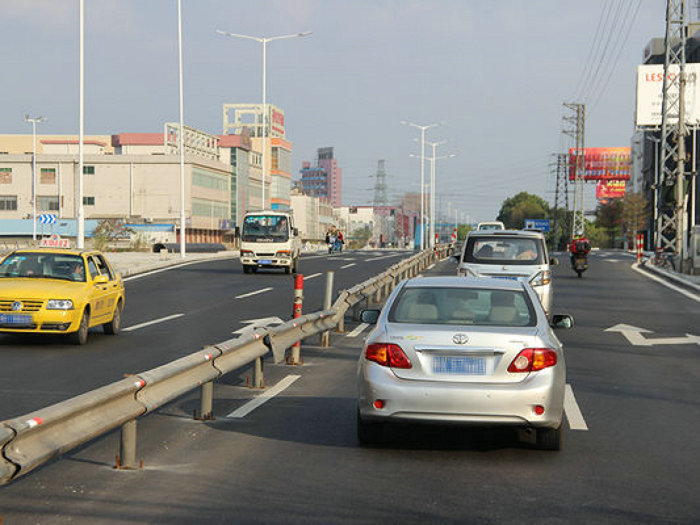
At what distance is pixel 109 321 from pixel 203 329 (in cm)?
200

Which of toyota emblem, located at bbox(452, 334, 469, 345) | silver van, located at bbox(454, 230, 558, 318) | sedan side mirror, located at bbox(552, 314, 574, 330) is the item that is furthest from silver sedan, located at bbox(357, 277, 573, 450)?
silver van, located at bbox(454, 230, 558, 318)

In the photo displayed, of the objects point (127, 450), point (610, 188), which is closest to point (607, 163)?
point (610, 188)

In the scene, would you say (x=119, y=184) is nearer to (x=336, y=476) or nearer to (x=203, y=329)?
(x=203, y=329)

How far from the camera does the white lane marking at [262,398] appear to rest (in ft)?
31.2

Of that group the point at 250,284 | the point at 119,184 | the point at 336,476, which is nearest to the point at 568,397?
the point at 336,476

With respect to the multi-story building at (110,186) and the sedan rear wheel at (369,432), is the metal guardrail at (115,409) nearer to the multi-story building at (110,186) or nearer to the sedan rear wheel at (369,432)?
the sedan rear wheel at (369,432)

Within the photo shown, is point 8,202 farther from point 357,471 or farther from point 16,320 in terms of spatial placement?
point 357,471

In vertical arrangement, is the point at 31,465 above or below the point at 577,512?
above

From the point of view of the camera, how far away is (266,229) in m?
37.2

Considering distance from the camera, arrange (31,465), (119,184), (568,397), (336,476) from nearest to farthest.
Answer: (31,465), (336,476), (568,397), (119,184)

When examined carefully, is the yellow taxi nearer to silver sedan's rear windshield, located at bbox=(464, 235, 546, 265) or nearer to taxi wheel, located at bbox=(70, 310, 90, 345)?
taxi wheel, located at bbox=(70, 310, 90, 345)

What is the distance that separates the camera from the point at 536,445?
7.95m

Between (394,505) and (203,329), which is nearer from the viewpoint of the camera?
(394,505)

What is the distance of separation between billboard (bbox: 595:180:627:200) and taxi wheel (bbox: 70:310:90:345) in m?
178
